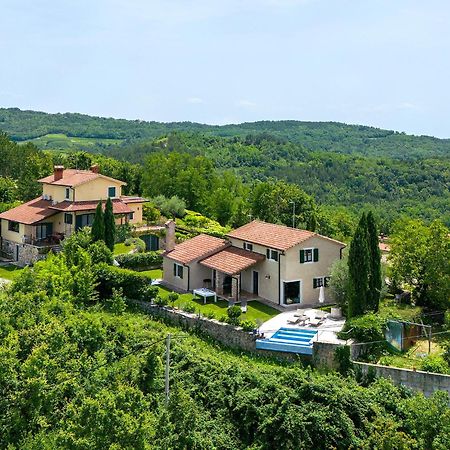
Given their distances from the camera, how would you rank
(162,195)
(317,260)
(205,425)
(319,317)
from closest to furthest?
(205,425) < (319,317) < (317,260) < (162,195)

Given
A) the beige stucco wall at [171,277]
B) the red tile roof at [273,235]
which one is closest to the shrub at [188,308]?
the beige stucco wall at [171,277]

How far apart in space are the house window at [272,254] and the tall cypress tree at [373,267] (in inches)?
216

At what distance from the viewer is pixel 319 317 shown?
3191 cm

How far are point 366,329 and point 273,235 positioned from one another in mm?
10477

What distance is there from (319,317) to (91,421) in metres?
17.0

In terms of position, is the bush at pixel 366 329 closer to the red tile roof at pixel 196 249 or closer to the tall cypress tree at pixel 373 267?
the tall cypress tree at pixel 373 267

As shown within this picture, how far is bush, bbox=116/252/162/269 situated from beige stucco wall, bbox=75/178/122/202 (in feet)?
30.4

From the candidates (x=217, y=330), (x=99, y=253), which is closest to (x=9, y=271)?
(x=99, y=253)

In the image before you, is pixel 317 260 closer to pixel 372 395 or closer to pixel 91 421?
pixel 372 395

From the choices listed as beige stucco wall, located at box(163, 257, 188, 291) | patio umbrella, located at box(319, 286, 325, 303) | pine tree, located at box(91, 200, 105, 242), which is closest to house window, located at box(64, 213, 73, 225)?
pine tree, located at box(91, 200, 105, 242)

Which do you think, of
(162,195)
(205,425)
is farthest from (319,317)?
(162,195)

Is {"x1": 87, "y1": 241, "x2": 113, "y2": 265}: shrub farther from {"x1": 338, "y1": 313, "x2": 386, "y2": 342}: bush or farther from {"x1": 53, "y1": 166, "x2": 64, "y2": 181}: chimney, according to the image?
{"x1": 338, "y1": 313, "x2": 386, "y2": 342}: bush

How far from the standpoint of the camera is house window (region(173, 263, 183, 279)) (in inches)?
1487

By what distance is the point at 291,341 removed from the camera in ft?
93.1
